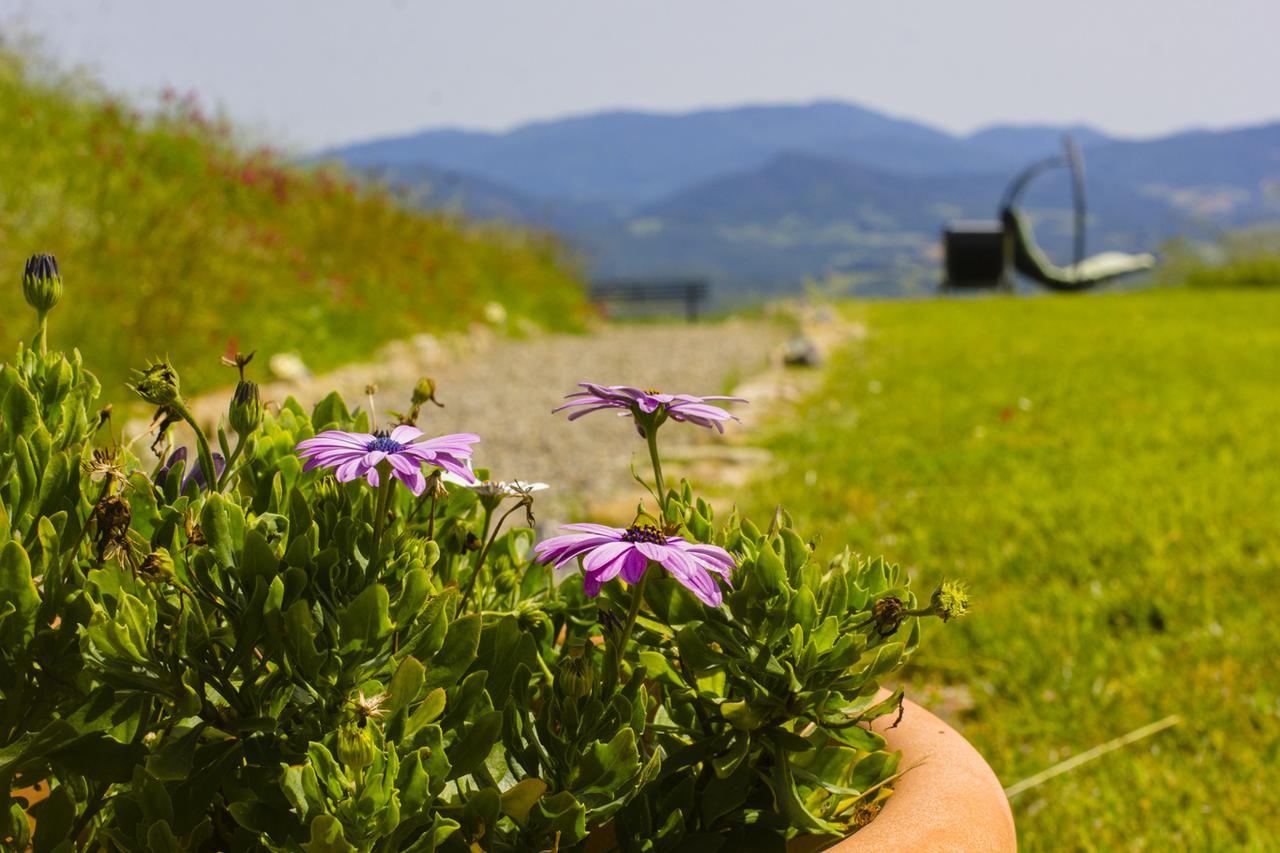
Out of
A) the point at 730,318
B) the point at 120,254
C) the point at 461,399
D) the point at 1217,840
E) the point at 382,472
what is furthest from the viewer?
the point at 730,318

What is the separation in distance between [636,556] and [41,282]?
66 centimetres

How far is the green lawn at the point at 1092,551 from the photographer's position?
2324 millimetres

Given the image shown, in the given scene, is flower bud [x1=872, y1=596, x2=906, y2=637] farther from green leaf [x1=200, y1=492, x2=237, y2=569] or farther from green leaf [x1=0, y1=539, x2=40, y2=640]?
green leaf [x1=0, y1=539, x2=40, y2=640]

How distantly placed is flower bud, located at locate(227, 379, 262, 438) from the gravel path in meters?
2.04

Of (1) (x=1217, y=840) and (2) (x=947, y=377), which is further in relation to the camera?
(2) (x=947, y=377)

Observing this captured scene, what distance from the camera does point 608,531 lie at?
0.96 metres

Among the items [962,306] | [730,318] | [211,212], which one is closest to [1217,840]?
[211,212]

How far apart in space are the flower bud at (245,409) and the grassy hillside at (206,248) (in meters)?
4.79

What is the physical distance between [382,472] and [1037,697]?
7.37 feet

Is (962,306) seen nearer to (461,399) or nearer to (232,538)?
(461,399)

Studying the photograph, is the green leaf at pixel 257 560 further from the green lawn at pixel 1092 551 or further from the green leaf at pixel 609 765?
the green lawn at pixel 1092 551

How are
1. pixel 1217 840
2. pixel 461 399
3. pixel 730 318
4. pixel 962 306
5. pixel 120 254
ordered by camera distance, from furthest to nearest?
pixel 730 318, pixel 962 306, pixel 461 399, pixel 120 254, pixel 1217 840

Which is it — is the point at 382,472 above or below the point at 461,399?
above

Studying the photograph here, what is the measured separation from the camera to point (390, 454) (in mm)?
885
